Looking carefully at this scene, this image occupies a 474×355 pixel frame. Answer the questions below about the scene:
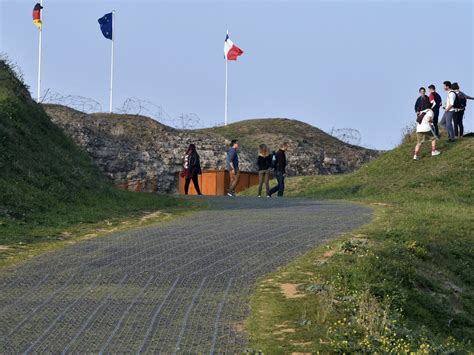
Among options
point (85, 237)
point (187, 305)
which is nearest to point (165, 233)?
point (85, 237)

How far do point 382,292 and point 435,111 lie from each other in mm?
17374

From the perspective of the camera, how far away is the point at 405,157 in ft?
82.4

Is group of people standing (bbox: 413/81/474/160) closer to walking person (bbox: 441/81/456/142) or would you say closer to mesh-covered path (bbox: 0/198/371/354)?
walking person (bbox: 441/81/456/142)

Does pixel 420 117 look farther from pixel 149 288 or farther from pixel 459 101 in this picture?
pixel 149 288

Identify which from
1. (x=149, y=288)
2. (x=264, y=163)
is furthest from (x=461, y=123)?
(x=149, y=288)

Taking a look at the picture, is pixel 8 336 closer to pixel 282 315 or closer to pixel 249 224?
pixel 282 315

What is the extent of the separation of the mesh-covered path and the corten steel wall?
1531 centimetres

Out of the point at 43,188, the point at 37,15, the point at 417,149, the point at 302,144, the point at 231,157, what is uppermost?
the point at 37,15

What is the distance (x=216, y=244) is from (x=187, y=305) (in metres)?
3.70

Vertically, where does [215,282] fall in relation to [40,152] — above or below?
below

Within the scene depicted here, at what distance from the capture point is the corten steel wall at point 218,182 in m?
29.6

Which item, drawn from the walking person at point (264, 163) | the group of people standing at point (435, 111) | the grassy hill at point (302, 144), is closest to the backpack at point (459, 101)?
the group of people standing at point (435, 111)

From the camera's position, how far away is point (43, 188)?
1698 cm

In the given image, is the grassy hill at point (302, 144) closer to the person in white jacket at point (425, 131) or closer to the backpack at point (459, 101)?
the person in white jacket at point (425, 131)
